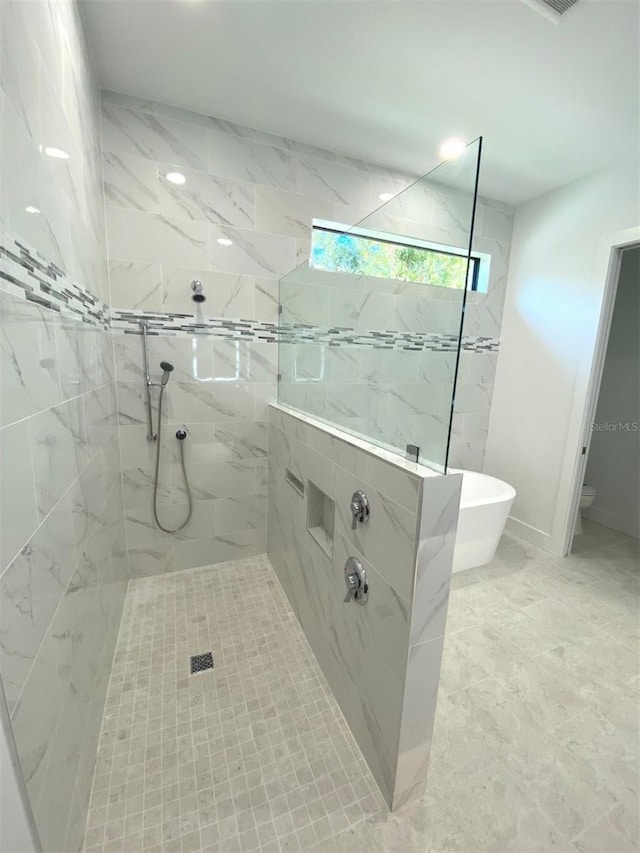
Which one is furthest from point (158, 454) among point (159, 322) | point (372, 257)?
point (372, 257)

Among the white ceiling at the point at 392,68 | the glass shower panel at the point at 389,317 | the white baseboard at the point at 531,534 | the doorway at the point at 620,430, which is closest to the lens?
the glass shower panel at the point at 389,317

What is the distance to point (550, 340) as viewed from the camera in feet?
8.84

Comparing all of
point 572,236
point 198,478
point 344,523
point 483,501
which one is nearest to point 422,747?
point 344,523

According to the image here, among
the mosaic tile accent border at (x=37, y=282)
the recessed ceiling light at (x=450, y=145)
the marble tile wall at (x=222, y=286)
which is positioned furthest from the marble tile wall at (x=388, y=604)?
the recessed ceiling light at (x=450, y=145)

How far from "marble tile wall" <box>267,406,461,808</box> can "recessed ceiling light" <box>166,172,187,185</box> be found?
1764 mm

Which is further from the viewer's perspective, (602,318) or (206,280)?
(602,318)

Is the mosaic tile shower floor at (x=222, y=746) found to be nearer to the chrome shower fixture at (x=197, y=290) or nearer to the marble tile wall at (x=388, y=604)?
the marble tile wall at (x=388, y=604)

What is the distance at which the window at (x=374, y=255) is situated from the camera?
6.06 ft

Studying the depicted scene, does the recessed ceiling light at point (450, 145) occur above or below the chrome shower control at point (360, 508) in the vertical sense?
above

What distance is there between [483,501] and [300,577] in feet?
4.47

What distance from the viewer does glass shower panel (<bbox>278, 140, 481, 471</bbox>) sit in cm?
117

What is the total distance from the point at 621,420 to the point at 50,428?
14.1 ft

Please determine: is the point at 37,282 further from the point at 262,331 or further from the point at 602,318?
the point at 602,318

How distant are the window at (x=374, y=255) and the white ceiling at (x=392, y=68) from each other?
0.58 m
